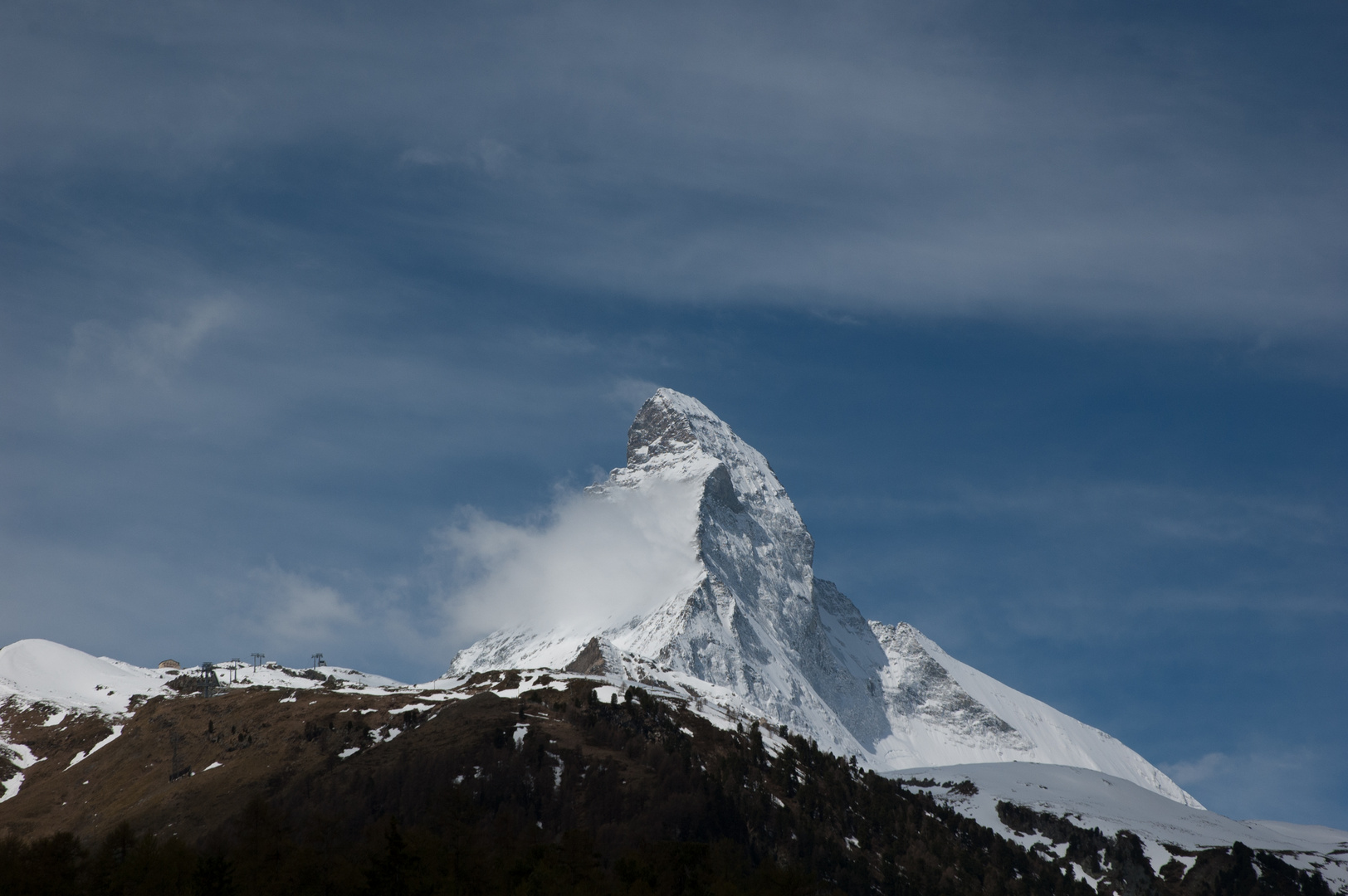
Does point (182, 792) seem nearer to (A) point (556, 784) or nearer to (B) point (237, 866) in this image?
(A) point (556, 784)

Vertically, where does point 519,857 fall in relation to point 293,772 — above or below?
below

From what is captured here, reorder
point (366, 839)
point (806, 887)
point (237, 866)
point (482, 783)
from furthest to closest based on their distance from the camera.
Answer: point (482, 783) → point (366, 839) → point (806, 887) → point (237, 866)

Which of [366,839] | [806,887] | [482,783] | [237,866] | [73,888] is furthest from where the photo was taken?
[482,783]

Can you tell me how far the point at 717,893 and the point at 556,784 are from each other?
77690 millimetres

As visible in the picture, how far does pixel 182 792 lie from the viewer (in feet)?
640

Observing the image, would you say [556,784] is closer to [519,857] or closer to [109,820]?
[519,857]

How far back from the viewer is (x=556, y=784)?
632 ft

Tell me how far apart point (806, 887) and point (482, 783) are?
75.9 m

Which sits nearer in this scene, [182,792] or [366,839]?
[366,839]

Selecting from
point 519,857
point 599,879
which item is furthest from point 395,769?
point 599,879

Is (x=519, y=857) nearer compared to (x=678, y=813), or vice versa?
(x=519, y=857)

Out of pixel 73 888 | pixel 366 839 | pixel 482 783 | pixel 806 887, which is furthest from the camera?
pixel 482 783

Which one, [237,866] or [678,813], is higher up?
[678,813]

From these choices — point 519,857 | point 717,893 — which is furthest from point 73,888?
point 717,893
